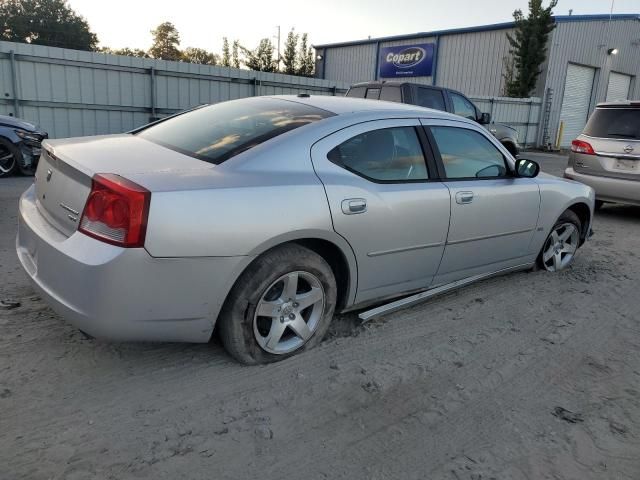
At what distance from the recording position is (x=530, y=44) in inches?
848

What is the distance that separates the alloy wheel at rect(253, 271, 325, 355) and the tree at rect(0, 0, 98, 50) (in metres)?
57.7

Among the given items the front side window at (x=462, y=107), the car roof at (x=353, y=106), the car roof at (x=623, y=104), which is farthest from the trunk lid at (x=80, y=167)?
the front side window at (x=462, y=107)

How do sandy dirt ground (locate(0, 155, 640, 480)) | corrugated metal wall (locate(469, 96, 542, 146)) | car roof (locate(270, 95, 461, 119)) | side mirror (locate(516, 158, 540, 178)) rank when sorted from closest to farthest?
sandy dirt ground (locate(0, 155, 640, 480)), car roof (locate(270, 95, 461, 119)), side mirror (locate(516, 158, 540, 178)), corrugated metal wall (locate(469, 96, 542, 146))

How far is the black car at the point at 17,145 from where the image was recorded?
845cm

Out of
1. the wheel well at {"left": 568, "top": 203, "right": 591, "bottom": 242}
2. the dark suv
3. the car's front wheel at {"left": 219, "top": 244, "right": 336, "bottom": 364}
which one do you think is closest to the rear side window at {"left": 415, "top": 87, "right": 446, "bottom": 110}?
the dark suv

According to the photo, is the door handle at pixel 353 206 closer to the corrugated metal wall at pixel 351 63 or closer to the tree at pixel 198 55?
the corrugated metal wall at pixel 351 63

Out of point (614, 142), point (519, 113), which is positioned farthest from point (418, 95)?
point (519, 113)

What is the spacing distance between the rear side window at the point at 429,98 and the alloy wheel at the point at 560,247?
551 centimetres

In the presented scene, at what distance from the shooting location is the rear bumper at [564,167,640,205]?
7438 millimetres

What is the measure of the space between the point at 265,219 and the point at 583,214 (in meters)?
3.82

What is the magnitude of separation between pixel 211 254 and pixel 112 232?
1.52ft

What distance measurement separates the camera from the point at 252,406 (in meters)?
2.65

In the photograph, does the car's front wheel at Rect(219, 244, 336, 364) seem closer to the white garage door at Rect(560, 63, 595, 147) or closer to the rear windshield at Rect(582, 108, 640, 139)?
the rear windshield at Rect(582, 108, 640, 139)

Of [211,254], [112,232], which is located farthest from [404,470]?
[112,232]
